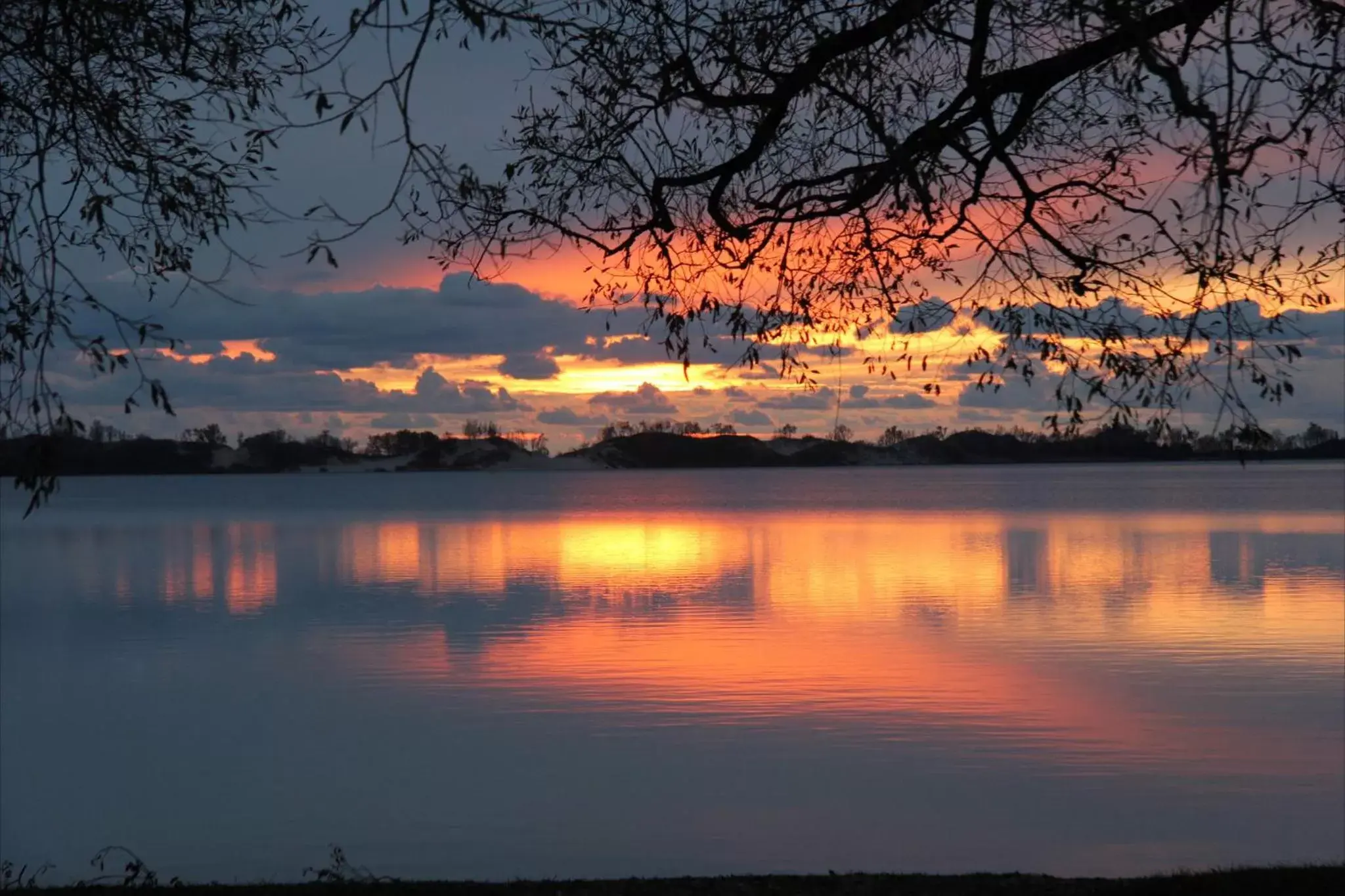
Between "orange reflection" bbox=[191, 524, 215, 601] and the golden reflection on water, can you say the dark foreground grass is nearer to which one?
the golden reflection on water

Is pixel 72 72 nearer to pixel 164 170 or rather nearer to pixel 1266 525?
pixel 164 170

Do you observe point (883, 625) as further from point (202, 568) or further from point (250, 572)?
point (202, 568)

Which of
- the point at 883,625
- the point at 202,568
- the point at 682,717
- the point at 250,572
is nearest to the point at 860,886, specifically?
the point at 682,717

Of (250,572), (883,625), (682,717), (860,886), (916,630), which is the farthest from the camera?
(250,572)

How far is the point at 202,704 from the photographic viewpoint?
2117cm

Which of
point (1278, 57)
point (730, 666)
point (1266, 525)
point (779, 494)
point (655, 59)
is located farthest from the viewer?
point (779, 494)

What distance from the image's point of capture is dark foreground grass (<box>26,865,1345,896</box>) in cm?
883

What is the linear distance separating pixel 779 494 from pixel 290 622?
131963 mm

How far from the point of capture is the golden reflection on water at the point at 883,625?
19.1 meters

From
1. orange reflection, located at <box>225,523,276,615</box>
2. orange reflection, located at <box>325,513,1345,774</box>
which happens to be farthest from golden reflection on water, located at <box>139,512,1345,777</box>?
orange reflection, located at <box>225,523,276,615</box>

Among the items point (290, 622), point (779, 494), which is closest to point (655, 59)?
point (290, 622)

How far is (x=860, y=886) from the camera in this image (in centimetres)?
912

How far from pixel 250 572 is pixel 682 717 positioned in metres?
32.0

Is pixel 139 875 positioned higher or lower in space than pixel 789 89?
lower
